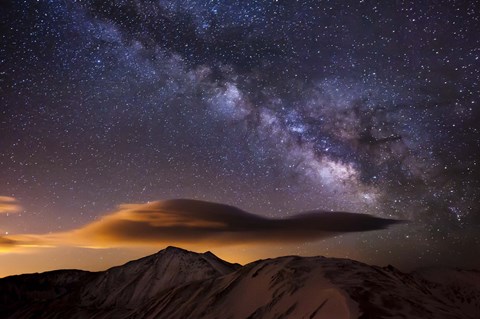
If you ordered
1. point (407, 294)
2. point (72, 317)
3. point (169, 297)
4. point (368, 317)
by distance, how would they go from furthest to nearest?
point (72, 317)
point (169, 297)
point (407, 294)
point (368, 317)

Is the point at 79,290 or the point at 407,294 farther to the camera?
the point at 79,290

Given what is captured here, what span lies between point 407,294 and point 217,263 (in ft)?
457

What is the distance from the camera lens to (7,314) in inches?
7416

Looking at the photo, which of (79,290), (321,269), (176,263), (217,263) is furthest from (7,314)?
(321,269)

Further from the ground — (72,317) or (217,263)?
(217,263)

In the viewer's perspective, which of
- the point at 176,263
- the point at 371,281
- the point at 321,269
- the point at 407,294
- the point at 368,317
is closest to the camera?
the point at 368,317

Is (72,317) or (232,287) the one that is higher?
(232,287)

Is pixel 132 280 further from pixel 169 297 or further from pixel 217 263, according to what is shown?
pixel 169 297

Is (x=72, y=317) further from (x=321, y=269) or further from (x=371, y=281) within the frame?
(x=371, y=281)

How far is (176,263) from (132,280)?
2035 centimetres

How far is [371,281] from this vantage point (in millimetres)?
56906

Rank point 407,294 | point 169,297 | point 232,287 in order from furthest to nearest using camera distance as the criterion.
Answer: point 169,297 < point 232,287 < point 407,294

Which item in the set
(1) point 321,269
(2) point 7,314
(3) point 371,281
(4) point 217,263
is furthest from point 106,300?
(3) point 371,281

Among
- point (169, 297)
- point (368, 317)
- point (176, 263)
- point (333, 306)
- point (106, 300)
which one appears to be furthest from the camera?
point (176, 263)
